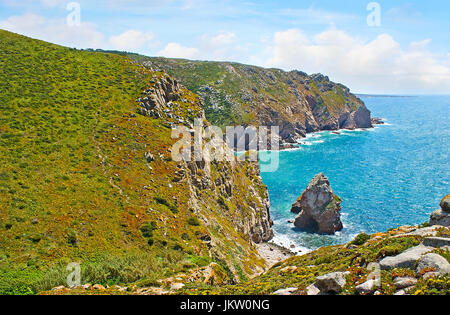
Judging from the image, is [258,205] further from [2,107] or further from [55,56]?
[55,56]

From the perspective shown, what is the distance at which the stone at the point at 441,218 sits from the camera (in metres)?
22.2

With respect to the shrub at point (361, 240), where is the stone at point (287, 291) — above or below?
above

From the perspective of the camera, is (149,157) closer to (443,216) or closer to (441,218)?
(441,218)

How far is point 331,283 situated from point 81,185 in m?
32.5

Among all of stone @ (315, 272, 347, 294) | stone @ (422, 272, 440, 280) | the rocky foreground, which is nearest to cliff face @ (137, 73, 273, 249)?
the rocky foreground

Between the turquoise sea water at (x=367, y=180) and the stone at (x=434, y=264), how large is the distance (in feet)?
195

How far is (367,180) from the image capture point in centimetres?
11450

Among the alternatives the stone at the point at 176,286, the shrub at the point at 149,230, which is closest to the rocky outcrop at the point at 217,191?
the shrub at the point at 149,230

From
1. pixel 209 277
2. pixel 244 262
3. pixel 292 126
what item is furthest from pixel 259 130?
pixel 209 277

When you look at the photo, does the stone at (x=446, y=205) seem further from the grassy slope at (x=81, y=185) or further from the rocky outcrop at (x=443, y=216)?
the grassy slope at (x=81, y=185)

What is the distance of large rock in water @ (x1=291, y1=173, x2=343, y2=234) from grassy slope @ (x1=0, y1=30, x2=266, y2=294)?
37.7 meters

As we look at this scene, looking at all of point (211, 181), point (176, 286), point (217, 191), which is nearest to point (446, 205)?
point (176, 286)

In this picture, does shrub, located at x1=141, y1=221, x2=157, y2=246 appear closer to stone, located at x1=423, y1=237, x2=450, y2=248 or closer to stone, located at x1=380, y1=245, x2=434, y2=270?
stone, located at x1=380, y1=245, x2=434, y2=270

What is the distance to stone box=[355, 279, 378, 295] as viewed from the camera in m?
13.5
